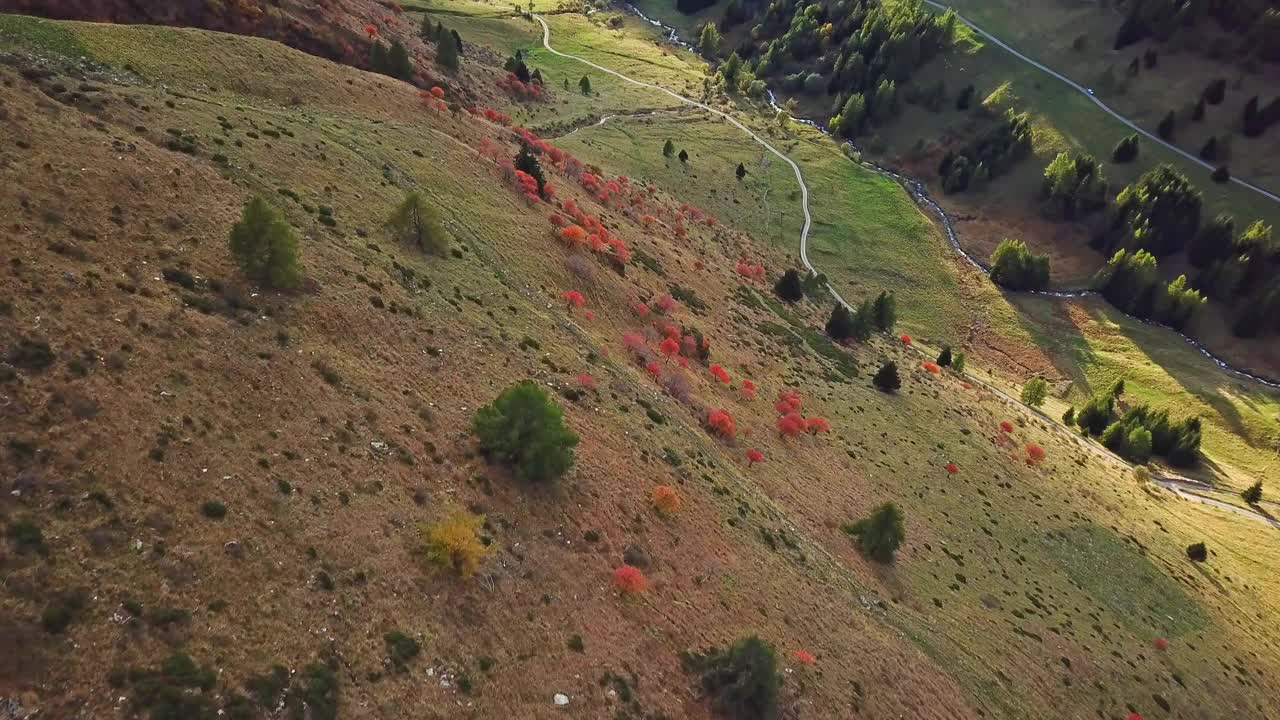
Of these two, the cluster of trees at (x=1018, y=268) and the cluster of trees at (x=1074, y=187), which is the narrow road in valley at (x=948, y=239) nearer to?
the cluster of trees at (x=1018, y=268)

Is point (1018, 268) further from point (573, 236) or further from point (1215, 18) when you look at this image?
point (573, 236)

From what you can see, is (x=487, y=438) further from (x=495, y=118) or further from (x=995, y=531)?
(x=495, y=118)

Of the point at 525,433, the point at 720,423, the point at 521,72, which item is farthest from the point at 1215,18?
the point at 525,433

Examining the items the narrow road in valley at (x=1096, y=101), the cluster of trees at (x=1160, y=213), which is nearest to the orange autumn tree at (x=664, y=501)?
the cluster of trees at (x=1160, y=213)

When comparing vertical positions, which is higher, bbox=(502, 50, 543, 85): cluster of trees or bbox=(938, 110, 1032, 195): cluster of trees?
bbox=(938, 110, 1032, 195): cluster of trees

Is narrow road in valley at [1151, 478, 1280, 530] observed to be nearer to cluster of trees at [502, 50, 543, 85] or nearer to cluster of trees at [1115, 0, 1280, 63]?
cluster of trees at [1115, 0, 1280, 63]

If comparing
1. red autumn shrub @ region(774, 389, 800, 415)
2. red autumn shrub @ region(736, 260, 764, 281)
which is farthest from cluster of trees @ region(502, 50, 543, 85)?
red autumn shrub @ region(774, 389, 800, 415)

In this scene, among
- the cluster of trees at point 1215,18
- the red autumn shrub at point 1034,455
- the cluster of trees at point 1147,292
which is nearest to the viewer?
the red autumn shrub at point 1034,455
